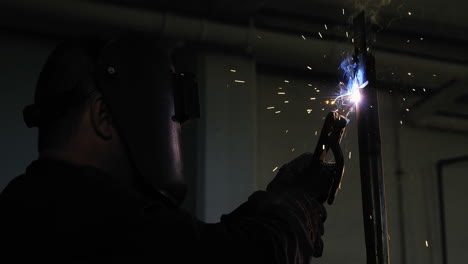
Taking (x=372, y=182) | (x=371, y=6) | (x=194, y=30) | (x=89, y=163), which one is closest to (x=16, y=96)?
(x=194, y=30)

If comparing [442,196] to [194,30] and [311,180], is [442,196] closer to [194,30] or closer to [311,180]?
[194,30]

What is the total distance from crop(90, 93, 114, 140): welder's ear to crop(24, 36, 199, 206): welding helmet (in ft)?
0.04

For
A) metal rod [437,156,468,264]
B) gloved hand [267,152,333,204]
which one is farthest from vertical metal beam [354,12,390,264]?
metal rod [437,156,468,264]

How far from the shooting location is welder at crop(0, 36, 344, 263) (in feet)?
2.95

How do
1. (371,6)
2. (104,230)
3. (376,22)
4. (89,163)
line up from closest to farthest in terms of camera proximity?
(104,230) < (89,163) < (371,6) < (376,22)

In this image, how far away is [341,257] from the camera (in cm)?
379

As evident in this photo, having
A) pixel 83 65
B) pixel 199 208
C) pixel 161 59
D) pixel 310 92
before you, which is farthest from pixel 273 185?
pixel 310 92

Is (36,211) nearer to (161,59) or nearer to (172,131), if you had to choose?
(172,131)

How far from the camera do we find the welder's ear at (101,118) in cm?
110

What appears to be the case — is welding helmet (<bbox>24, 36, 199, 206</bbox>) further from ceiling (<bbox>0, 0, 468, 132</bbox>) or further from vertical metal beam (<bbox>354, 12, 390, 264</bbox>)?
ceiling (<bbox>0, 0, 468, 132</bbox>)

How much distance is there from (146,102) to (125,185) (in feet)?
0.65

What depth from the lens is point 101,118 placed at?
3.65ft

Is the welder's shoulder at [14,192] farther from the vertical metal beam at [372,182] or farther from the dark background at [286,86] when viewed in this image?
the dark background at [286,86]

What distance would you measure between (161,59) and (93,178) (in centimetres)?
42
